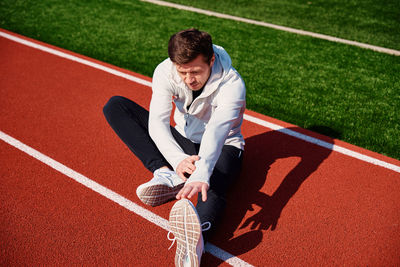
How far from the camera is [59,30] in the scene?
832 cm

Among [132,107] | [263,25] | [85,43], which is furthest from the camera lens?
[263,25]

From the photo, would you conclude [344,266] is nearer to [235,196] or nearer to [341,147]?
[235,196]

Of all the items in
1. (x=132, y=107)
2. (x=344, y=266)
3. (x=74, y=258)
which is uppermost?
(x=132, y=107)

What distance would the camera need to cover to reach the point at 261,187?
3.71 metres

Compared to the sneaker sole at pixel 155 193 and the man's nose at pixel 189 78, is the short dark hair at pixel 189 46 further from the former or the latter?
the sneaker sole at pixel 155 193

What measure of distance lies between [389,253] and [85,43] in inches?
287

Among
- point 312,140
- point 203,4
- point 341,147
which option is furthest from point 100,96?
point 203,4

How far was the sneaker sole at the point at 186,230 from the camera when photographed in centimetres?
253

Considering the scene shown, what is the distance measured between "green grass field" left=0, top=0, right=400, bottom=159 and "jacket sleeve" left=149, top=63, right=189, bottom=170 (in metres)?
2.41

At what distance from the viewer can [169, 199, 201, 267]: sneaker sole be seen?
2.53m

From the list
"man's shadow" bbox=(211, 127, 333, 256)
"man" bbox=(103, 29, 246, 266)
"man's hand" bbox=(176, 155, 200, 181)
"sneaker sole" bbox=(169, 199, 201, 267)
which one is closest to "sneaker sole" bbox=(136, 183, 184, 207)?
"man" bbox=(103, 29, 246, 266)

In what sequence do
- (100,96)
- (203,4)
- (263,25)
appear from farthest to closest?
(203,4)
(263,25)
(100,96)

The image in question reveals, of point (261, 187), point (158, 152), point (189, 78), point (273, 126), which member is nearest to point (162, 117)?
point (158, 152)

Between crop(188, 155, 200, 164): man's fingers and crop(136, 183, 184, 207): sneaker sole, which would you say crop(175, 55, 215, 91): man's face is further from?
crop(136, 183, 184, 207): sneaker sole
